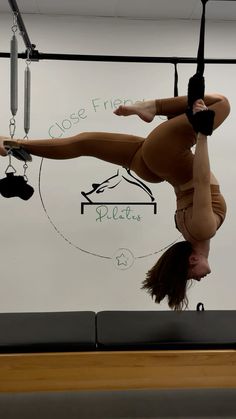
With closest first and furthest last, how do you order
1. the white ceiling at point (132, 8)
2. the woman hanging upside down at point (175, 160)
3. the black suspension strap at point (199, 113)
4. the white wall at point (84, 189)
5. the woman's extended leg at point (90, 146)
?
1. the black suspension strap at point (199, 113)
2. the woman hanging upside down at point (175, 160)
3. the woman's extended leg at point (90, 146)
4. the white ceiling at point (132, 8)
5. the white wall at point (84, 189)

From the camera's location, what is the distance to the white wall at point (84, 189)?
11.0ft

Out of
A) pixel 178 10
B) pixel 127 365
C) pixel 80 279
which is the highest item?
pixel 178 10

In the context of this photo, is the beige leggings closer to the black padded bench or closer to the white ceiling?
the black padded bench

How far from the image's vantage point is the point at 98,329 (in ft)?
7.01

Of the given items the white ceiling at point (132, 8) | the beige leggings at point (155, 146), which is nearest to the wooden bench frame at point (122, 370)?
the beige leggings at point (155, 146)

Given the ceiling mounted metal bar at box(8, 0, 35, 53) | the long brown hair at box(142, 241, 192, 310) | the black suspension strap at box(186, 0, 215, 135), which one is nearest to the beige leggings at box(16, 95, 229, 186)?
the black suspension strap at box(186, 0, 215, 135)

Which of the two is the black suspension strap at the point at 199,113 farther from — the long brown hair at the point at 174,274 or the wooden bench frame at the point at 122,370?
the wooden bench frame at the point at 122,370

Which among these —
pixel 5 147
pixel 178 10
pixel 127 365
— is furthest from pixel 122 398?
pixel 178 10

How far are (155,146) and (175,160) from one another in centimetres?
12

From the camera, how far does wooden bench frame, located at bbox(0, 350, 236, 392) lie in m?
1.87

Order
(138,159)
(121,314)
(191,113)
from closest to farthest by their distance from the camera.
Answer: (191,113) < (138,159) < (121,314)

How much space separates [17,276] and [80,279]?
48 centimetres

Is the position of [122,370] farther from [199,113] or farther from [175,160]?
[199,113]

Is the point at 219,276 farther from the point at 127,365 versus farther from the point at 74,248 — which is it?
the point at 127,365
